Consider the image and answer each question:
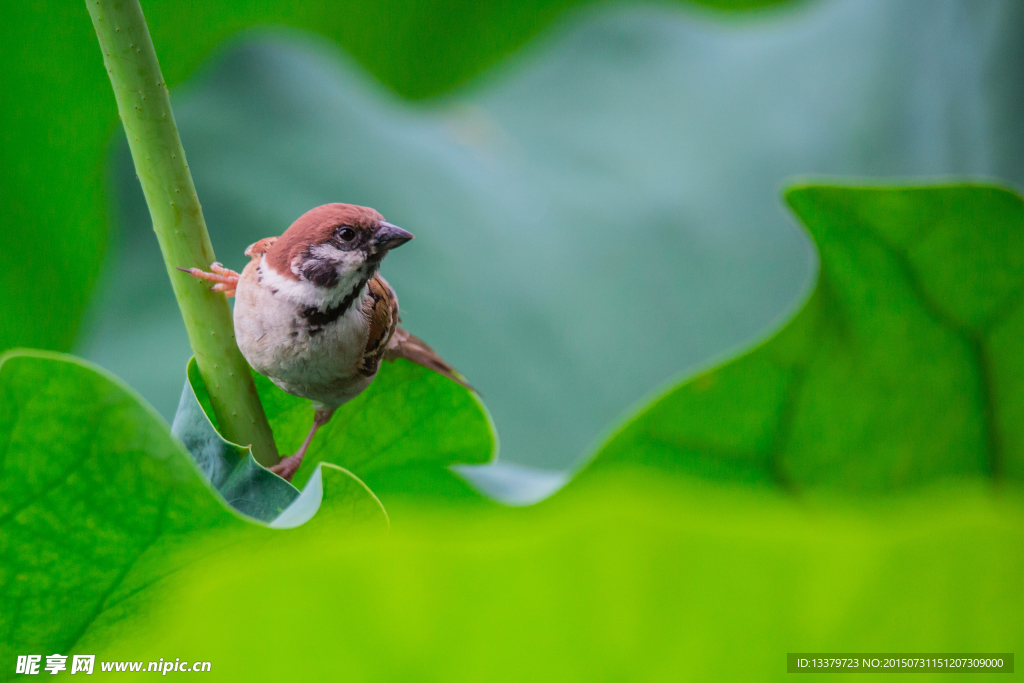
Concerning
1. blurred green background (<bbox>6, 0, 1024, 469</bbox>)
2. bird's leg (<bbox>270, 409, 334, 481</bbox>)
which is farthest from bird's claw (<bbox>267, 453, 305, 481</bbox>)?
blurred green background (<bbox>6, 0, 1024, 469</bbox>)

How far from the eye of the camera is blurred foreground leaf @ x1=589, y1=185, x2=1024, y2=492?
22cm

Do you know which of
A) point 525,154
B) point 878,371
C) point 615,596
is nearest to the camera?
point 615,596

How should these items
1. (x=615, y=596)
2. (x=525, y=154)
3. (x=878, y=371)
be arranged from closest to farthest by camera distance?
(x=615, y=596) < (x=878, y=371) < (x=525, y=154)

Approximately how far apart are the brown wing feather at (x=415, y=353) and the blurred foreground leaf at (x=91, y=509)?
0.04 meters

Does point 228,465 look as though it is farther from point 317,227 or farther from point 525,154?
point 525,154

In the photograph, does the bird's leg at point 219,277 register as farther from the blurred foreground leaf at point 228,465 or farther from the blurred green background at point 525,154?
the blurred green background at point 525,154

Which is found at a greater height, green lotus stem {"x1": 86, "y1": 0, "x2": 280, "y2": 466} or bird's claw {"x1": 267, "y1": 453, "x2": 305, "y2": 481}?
green lotus stem {"x1": 86, "y1": 0, "x2": 280, "y2": 466}

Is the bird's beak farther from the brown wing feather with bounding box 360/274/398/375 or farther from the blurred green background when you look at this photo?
the blurred green background

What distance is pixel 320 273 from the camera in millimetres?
192

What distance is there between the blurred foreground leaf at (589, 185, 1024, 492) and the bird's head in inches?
3.5

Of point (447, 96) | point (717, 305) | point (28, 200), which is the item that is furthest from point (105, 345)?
point (717, 305)

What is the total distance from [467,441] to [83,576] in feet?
0.34

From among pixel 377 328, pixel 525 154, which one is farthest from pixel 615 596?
pixel 525 154

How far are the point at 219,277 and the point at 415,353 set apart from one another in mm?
56
